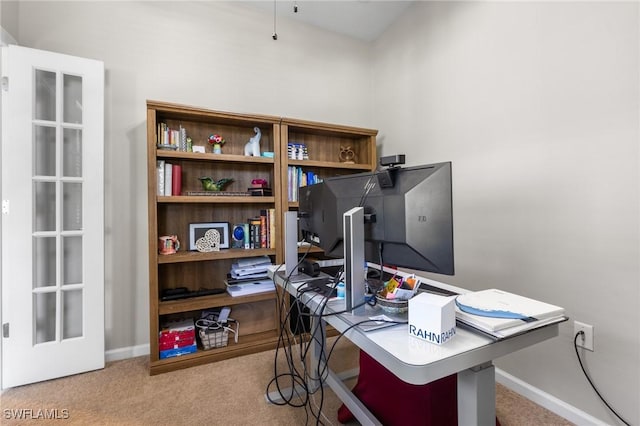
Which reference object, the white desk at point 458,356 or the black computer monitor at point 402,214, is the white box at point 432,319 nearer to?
the white desk at point 458,356

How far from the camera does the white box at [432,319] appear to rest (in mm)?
691

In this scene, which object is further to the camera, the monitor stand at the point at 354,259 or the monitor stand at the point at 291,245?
the monitor stand at the point at 291,245

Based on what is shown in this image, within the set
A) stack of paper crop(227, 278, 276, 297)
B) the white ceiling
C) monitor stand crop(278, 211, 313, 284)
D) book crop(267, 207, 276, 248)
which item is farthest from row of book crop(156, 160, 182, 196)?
the white ceiling

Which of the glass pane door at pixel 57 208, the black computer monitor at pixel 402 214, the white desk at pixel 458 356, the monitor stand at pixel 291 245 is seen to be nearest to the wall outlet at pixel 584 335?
the white desk at pixel 458 356

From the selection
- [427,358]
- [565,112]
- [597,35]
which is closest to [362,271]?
[427,358]

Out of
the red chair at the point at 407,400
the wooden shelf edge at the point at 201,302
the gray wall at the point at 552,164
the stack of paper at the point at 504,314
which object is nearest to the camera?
the stack of paper at the point at 504,314

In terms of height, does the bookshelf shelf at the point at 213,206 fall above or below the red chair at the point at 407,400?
above

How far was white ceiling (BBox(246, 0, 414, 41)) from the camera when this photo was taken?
243 centimetres

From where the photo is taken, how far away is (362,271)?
36.9 inches

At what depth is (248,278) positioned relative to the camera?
2.23m

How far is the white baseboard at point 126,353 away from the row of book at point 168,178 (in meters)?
1.20

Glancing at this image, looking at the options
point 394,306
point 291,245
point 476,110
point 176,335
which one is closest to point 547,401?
point 394,306

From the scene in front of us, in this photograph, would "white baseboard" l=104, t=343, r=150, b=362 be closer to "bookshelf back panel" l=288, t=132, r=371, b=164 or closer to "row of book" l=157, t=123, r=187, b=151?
"row of book" l=157, t=123, r=187, b=151

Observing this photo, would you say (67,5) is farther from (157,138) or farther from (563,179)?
(563,179)
